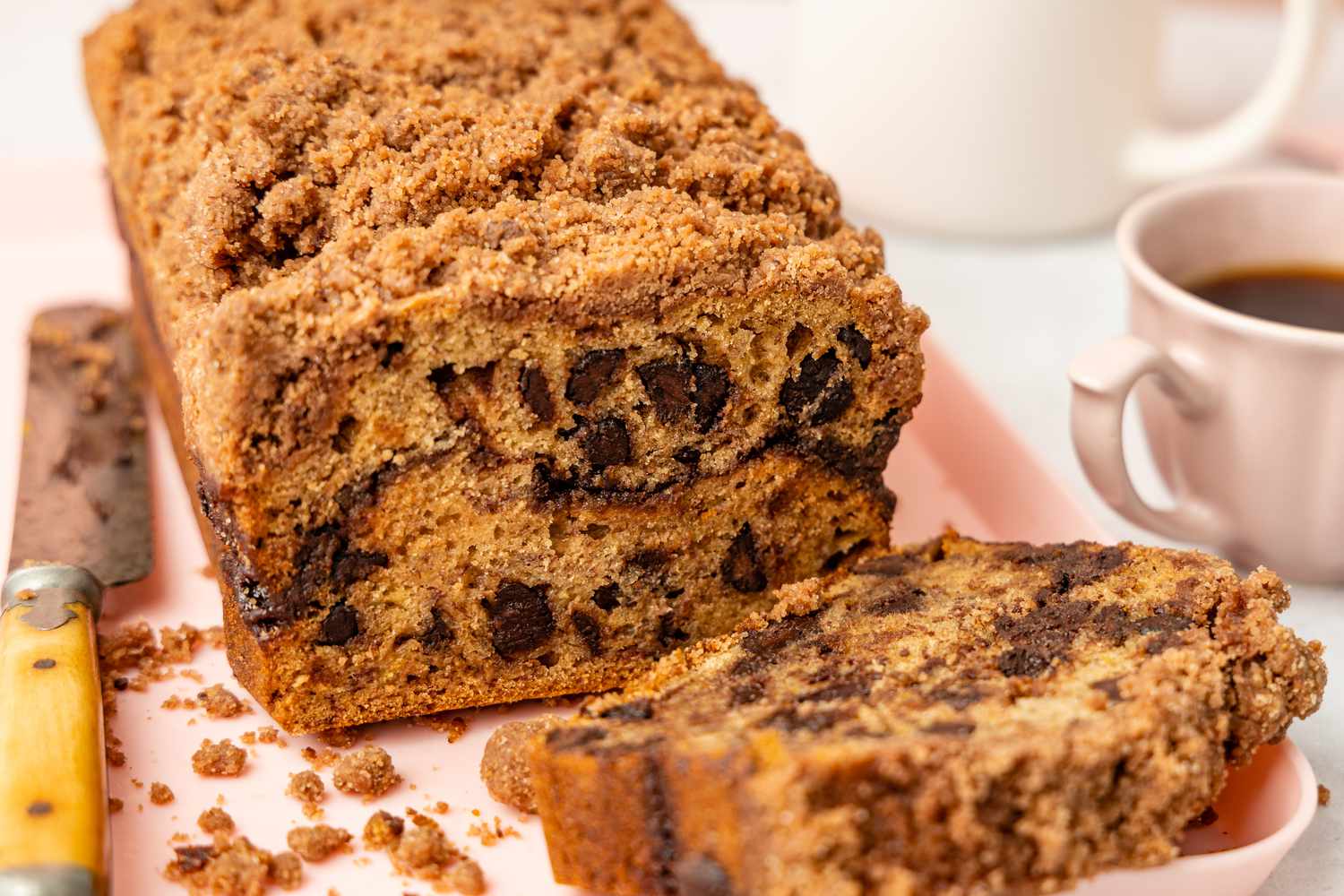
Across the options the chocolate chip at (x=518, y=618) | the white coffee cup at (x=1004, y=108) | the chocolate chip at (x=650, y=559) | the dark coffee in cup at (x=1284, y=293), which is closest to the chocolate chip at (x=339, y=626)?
the chocolate chip at (x=518, y=618)

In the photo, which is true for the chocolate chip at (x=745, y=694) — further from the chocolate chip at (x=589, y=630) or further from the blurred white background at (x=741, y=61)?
the blurred white background at (x=741, y=61)

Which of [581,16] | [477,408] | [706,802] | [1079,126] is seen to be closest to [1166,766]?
[706,802]

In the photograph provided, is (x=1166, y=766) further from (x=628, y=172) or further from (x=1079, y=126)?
(x=1079, y=126)

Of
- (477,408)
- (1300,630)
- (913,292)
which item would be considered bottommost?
(1300,630)

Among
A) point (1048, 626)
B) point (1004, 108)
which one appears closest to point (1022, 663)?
point (1048, 626)

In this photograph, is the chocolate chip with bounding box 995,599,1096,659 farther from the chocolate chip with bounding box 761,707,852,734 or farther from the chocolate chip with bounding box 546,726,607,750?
the chocolate chip with bounding box 546,726,607,750

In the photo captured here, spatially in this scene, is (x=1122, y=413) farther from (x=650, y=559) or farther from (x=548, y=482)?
(x=548, y=482)
